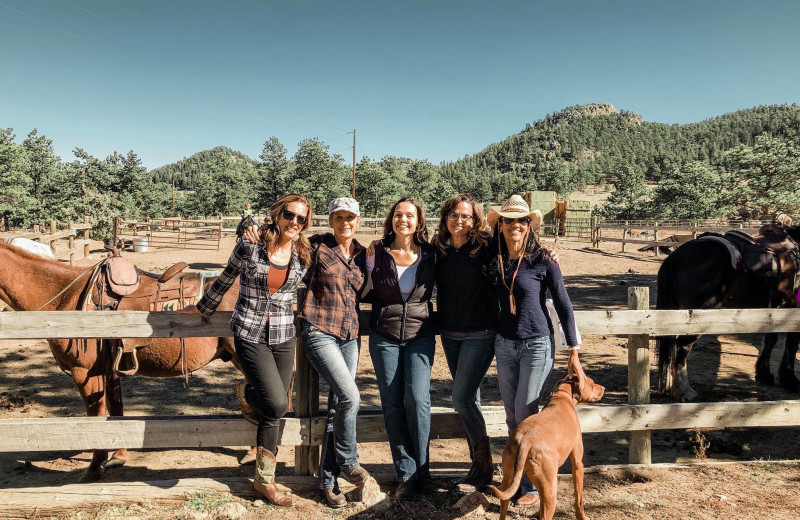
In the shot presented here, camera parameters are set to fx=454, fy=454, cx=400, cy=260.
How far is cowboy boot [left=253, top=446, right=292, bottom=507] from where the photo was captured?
9.73 ft

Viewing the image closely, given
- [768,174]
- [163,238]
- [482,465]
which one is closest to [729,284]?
[482,465]

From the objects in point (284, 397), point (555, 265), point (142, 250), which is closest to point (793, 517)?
point (555, 265)

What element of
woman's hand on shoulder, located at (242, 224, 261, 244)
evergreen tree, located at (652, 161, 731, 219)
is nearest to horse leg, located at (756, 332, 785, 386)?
woman's hand on shoulder, located at (242, 224, 261, 244)

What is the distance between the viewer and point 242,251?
2.80 meters

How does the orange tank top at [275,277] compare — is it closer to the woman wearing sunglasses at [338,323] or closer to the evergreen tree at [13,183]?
the woman wearing sunglasses at [338,323]

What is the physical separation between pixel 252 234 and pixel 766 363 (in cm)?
646

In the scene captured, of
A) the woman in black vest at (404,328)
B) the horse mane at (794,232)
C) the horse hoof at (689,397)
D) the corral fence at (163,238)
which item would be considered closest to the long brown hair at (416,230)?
the woman in black vest at (404,328)

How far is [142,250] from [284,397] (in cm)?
2234

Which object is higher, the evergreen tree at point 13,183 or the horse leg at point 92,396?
the evergreen tree at point 13,183

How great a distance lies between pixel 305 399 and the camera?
323cm

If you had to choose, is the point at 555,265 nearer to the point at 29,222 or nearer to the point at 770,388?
the point at 770,388

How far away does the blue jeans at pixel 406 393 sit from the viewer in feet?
9.45

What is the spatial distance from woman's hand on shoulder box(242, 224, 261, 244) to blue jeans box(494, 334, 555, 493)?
1662mm

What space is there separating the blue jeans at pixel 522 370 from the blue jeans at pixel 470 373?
107 mm
